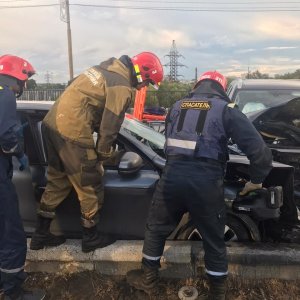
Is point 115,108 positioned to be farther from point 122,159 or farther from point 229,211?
point 229,211

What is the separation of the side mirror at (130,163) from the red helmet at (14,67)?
3.33 feet

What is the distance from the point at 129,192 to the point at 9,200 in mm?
1054

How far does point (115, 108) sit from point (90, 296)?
1.45 meters

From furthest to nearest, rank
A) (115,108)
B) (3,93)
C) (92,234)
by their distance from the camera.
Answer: (92,234)
(115,108)
(3,93)

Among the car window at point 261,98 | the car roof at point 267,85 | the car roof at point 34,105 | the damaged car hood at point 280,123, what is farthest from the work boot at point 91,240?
the car roof at point 267,85

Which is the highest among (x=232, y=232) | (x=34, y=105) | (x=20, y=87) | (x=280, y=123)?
(x=20, y=87)

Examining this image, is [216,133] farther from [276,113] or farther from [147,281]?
[276,113]

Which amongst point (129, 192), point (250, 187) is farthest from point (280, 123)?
point (129, 192)

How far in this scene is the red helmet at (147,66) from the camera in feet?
11.7

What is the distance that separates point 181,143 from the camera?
9.69 feet

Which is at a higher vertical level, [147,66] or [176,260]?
[147,66]

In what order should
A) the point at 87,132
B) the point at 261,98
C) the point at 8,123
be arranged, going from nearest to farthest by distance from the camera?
the point at 8,123 < the point at 87,132 < the point at 261,98

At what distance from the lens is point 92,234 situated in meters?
3.54

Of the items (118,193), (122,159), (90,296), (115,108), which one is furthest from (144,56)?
(90,296)
